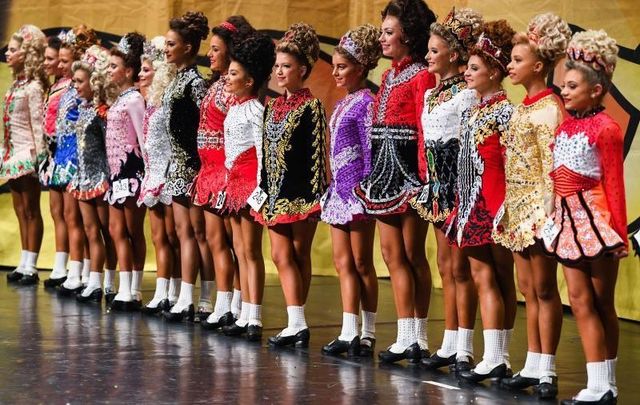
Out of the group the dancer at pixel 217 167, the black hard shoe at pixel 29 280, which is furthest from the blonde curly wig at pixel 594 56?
the black hard shoe at pixel 29 280

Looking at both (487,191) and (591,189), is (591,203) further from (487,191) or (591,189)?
(487,191)

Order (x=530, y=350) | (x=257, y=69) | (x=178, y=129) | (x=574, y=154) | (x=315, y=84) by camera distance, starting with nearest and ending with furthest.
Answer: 1. (x=574, y=154)
2. (x=530, y=350)
3. (x=257, y=69)
4. (x=178, y=129)
5. (x=315, y=84)

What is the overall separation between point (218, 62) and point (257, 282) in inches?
48.6

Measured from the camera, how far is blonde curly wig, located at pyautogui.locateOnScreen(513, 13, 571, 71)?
5.33 m

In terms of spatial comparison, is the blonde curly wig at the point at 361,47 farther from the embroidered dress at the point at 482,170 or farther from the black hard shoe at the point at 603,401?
the black hard shoe at the point at 603,401

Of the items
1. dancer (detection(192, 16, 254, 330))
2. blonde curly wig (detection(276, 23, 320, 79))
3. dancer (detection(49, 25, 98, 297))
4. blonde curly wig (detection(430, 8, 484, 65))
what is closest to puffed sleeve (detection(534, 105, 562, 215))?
blonde curly wig (detection(430, 8, 484, 65))

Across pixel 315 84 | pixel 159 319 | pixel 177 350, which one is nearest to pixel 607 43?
pixel 177 350

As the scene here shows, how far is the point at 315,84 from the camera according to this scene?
959 centimetres

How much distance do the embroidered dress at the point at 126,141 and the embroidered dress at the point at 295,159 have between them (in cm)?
144

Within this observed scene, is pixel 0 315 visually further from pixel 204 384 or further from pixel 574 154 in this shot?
pixel 574 154

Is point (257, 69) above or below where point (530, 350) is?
above

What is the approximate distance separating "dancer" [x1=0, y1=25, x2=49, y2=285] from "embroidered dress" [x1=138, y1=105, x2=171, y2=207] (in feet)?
4.89

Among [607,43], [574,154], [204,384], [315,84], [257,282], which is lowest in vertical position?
[204,384]

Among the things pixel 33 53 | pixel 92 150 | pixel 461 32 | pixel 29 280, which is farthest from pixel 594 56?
pixel 29 280
